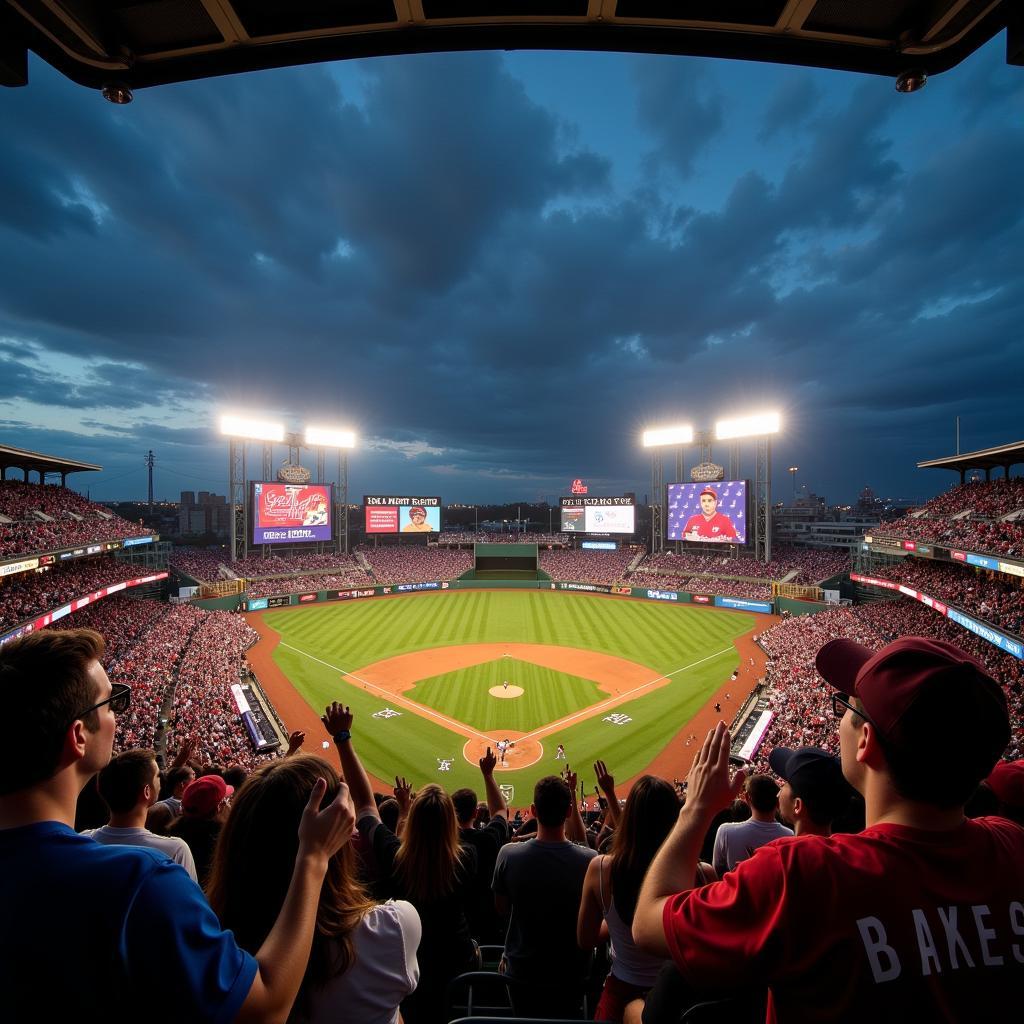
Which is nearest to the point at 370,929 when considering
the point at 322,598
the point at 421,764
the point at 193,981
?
the point at 193,981

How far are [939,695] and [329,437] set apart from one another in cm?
6651

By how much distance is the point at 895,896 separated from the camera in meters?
1.49

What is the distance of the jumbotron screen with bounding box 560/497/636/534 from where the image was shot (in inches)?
2650

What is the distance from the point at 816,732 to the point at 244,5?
73.8 feet

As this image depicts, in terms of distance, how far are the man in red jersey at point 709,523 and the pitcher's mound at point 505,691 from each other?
1358 inches

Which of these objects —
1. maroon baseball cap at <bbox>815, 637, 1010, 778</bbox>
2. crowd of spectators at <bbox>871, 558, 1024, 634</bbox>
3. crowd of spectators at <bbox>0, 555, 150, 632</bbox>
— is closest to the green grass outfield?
crowd of spectators at <bbox>0, 555, 150, 632</bbox>

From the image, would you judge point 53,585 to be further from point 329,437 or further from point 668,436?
point 668,436

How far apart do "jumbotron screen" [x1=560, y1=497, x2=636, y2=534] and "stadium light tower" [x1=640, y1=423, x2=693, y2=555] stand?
4152mm

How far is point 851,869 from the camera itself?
1.55 m

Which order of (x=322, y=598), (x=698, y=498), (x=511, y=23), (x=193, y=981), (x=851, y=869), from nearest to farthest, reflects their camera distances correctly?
(x=193, y=981)
(x=851, y=869)
(x=511, y=23)
(x=322, y=598)
(x=698, y=498)

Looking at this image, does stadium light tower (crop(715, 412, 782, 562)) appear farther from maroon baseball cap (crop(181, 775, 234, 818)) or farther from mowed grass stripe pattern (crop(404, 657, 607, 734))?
maroon baseball cap (crop(181, 775, 234, 818))

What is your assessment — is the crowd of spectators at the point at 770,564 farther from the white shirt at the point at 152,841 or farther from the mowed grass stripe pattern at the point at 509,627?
the white shirt at the point at 152,841

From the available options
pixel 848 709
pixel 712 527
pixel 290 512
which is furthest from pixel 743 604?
pixel 848 709

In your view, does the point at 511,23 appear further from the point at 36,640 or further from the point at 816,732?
the point at 816,732
